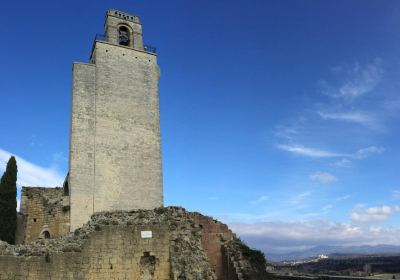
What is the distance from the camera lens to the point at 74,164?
79.8 ft

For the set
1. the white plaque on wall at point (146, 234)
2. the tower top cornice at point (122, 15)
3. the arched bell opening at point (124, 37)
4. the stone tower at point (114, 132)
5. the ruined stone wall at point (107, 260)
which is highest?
the tower top cornice at point (122, 15)

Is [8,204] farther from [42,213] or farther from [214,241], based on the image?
[214,241]

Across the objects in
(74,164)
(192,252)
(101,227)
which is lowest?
(192,252)

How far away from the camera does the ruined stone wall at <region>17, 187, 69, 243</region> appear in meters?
24.1

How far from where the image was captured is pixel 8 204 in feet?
76.6

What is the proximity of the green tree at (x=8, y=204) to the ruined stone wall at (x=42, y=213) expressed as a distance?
1404mm

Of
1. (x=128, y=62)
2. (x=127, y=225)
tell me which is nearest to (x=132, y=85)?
(x=128, y=62)

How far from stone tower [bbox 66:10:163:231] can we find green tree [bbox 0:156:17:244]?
303cm

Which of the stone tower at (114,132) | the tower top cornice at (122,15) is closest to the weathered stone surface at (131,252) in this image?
the stone tower at (114,132)

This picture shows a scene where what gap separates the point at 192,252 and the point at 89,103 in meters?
13.6

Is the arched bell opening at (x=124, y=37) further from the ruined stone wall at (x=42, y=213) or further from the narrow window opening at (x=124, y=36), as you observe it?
the ruined stone wall at (x=42, y=213)

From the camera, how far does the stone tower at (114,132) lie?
80.1ft

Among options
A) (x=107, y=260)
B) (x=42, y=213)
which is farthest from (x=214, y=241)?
(x=42, y=213)

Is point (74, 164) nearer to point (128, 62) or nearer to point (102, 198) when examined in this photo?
point (102, 198)
